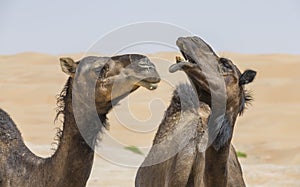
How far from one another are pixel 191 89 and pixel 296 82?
27.0 metres

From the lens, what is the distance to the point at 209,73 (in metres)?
6.38

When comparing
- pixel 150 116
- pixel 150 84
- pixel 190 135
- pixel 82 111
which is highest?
pixel 150 84

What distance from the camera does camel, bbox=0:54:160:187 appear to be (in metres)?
6.29

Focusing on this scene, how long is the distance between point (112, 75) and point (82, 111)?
43cm

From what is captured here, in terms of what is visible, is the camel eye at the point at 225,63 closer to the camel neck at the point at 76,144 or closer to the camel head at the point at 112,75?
the camel head at the point at 112,75

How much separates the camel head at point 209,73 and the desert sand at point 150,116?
504 millimetres

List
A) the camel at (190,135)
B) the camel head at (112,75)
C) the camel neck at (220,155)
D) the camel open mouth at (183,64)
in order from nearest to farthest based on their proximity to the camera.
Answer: the camel open mouth at (183,64), the camel head at (112,75), the camel at (190,135), the camel neck at (220,155)

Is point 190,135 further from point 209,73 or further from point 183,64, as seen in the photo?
point 183,64

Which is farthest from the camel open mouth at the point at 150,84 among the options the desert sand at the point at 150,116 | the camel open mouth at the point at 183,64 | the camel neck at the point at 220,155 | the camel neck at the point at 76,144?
the camel neck at the point at 220,155

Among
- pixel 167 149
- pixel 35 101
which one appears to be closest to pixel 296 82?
pixel 35 101

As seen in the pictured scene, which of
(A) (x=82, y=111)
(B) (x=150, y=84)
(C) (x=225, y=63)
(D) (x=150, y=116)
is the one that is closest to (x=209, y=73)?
(C) (x=225, y=63)

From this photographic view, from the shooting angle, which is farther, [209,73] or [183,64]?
[209,73]

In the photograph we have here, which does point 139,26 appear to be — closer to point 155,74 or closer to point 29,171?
point 155,74

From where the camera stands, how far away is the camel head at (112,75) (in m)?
6.15
